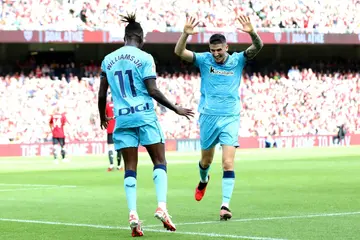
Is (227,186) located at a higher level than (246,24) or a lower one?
lower

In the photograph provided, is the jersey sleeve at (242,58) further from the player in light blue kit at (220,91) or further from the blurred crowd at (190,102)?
the blurred crowd at (190,102)

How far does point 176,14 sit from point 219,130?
36632mm

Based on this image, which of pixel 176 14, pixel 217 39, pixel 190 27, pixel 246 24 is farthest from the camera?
pixel 176 14

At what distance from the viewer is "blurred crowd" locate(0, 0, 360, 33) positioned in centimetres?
4450

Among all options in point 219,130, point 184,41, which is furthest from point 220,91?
point 184,41

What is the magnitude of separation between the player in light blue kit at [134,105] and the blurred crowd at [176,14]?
33.8m

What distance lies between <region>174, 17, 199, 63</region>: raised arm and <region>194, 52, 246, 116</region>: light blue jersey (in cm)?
15

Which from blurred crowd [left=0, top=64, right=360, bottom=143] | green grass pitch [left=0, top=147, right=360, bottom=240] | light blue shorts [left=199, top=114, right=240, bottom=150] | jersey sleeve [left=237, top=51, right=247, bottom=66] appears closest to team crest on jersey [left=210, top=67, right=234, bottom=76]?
jersey sleeve [left=237, top=51, right=247, bottom=66]

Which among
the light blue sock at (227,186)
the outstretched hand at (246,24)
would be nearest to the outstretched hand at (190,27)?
the outstretched hand at (246,24)

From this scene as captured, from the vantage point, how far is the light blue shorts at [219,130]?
42.0 ft

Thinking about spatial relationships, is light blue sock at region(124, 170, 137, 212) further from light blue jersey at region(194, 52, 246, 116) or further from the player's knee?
light blue jersey at region(194, 52, 246, 116)

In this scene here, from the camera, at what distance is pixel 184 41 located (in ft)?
40.8

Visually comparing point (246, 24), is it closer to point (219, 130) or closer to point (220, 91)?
point (220, 91)

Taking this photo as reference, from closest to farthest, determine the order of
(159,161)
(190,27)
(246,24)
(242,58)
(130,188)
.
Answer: (130,188)
(159,161)
(190,27)
(246,24)
(242,58)
